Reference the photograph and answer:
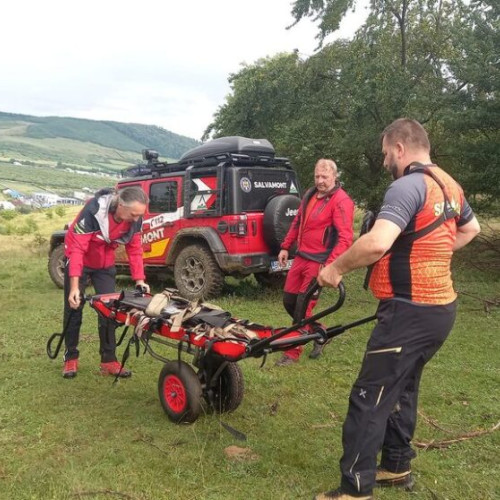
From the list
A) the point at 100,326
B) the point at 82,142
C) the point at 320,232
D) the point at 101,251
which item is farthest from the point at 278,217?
the point at 82,142

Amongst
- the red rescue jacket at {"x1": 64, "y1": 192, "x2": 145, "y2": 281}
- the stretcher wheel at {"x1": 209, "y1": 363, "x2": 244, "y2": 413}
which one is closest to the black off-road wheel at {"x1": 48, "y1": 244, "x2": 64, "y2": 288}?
the red rescue jacket at {"x1": 64, "y1": 192, "x2": 145, "y2": 281}

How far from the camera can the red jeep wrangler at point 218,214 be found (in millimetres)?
7188

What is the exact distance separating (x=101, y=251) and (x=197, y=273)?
316 cm

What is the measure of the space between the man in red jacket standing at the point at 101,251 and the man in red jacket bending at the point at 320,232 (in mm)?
1544

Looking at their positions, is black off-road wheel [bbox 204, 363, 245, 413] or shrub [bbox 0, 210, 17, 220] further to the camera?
shrub [bbox 0, 210, 17, 220]

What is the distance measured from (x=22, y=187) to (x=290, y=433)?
82418 mm

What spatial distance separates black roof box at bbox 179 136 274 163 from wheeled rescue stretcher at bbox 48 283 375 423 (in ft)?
13.7

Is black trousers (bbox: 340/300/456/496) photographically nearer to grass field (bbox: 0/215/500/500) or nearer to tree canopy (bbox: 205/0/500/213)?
grass field (bbox: 0/215/500/500)

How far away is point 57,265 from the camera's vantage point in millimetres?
9125

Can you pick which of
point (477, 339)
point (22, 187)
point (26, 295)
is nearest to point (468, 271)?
point (477, 339)

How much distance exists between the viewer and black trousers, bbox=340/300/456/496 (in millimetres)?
2434

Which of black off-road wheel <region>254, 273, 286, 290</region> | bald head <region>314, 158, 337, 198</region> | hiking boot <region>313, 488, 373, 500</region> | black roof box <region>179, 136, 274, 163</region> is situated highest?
black roof box <region>179, 136, 274, 163</region>

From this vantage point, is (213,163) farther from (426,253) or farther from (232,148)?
(426,253)

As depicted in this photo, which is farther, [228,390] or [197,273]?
[197,273]
